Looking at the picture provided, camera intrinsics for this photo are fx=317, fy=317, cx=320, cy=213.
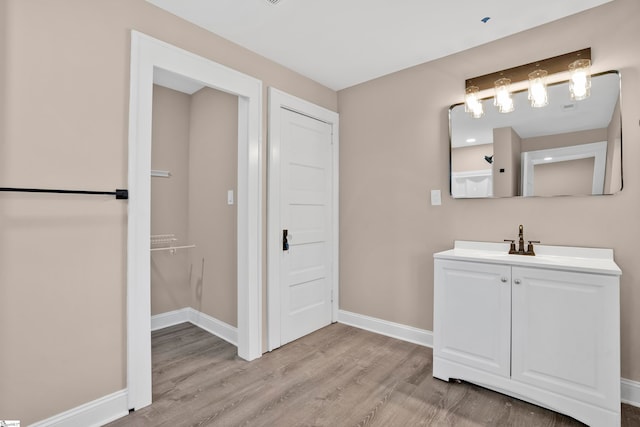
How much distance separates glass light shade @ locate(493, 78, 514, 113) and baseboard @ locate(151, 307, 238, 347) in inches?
114

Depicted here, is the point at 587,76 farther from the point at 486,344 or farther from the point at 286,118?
the point at 286,118

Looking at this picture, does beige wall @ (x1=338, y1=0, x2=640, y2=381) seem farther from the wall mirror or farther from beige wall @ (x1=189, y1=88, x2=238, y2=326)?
beige wall @ (x1=189, y1=88, x2=238, y2=326)

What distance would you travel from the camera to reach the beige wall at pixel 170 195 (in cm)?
330

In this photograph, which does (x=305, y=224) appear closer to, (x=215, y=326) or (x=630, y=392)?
(x=215, y=326)

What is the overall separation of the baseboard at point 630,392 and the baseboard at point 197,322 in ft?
9.20

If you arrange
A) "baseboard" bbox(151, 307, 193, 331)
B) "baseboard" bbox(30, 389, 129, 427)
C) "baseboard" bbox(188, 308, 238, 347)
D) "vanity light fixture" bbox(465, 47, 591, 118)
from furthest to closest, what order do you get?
1. "baseboard" bbox(151, 307, 193, 331)
2. "baseboard" bbox(188, 308, 238, 347)
3. "vanity light fixture" bbox(465, 47, 591, 118)
4. "baseboard" bbox(30, 389, 129, 427)

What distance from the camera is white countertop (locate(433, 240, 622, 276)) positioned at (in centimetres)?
177

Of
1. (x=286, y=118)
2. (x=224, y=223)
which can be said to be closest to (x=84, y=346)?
(x=224, y=223)

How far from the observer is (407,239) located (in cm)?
295

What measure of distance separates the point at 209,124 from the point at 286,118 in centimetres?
93

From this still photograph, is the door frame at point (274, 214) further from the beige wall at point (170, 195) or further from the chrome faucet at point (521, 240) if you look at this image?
the chrome faucet at point (521, 240)

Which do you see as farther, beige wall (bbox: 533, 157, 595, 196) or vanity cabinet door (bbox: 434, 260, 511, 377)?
beige wall (bbox: 533, 157, 595, 196)

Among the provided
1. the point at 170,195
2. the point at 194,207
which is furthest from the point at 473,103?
the point at 170,195

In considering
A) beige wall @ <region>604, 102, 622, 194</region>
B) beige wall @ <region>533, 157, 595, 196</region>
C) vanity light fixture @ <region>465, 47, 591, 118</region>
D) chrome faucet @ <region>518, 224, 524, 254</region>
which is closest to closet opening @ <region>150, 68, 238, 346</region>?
vanity light fixture @ <region>465, 47, 591, 118</region>
